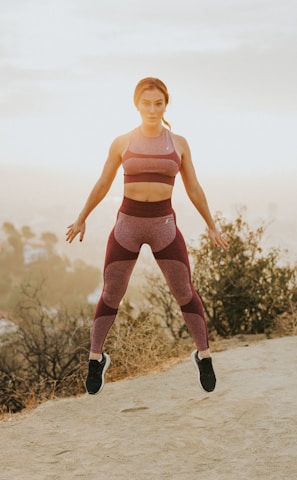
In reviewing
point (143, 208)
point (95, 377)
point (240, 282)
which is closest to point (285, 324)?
point (240, 282)

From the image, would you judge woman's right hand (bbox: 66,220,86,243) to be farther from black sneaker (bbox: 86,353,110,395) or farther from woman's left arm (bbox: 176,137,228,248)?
black sneaker (bbox: 86,353,110,395)

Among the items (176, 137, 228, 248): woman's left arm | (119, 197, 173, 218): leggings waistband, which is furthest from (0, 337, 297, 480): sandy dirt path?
(119, 197, 173, 218): leggings waistband

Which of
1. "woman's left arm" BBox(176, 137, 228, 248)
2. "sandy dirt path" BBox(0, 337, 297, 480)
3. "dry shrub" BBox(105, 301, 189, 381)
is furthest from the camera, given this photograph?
"dry shrub" BBox(105, 301, 189, 381)

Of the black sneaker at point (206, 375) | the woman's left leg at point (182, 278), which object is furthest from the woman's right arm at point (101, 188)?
the black sneaker at point (206, 375)

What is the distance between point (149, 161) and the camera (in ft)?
14.1

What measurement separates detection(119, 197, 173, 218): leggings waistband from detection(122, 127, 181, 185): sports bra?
15cm

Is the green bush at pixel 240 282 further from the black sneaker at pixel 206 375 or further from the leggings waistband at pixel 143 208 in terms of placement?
the leggings waistband at pixel 143 208

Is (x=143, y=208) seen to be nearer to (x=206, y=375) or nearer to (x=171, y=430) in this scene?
(x=206, y=375)

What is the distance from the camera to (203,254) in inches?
488

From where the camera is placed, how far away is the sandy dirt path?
5543 millimetres

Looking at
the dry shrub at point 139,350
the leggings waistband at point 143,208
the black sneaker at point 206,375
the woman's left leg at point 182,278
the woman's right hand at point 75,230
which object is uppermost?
the leggings waistband at point 143,208

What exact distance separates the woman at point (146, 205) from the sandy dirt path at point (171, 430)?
5.00 feet

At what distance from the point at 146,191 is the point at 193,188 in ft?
1.59

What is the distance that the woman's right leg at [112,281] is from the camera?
14.6ft
